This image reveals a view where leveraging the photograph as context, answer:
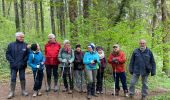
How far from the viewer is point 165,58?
701 inches

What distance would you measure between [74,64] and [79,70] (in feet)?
1.02

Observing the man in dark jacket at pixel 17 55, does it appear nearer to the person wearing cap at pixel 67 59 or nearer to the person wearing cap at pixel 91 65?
the person wearing cap at pixel 67 59

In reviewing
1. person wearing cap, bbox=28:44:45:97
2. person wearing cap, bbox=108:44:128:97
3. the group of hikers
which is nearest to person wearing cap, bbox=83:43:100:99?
the group of hikers

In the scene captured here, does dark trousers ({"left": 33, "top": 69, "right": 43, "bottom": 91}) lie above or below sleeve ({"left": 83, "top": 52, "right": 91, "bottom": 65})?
below

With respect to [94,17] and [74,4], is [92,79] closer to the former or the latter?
[94,17]

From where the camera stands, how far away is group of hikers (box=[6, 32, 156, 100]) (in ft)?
40.1

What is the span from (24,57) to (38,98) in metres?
1.56

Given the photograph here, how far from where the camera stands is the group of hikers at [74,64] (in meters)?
12.2

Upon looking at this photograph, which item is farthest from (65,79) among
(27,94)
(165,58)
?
(165,58)

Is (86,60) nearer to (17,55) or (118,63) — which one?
(118,63)

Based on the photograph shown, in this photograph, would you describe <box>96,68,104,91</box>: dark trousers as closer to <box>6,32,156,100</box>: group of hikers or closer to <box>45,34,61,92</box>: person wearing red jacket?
<box>6,32,156,100</box>: group of hikers

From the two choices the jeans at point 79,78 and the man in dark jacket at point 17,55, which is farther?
the jeans at point 79,78

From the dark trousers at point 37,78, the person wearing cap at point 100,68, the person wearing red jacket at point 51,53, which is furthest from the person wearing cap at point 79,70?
the dark trousers at point 37,78

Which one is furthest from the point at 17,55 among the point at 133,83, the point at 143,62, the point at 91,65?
the point at 143,62
